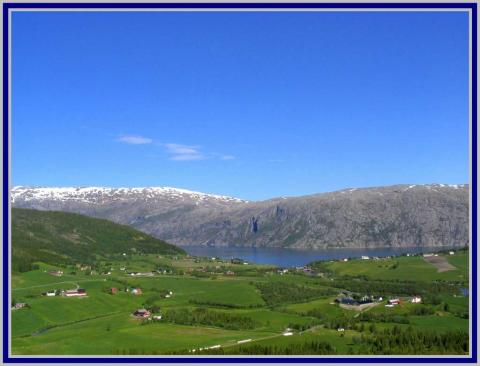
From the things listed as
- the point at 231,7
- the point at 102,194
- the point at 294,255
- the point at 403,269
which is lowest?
the point at 294,255

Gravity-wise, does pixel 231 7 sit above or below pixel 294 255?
above

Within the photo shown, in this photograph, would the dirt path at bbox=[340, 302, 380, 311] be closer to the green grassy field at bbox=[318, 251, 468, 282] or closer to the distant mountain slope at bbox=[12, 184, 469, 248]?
the green grassy field at bbox=[318, 251, 468, 282]

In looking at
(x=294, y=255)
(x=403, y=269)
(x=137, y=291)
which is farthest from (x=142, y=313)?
(x=294, y=255)

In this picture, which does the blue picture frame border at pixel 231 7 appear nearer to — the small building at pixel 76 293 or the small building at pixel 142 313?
the small building at pixel 142 313

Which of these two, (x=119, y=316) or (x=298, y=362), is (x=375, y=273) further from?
(x=298, y=362)

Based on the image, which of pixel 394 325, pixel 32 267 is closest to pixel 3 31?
pixel 394 325

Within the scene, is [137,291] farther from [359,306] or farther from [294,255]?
[294,255]

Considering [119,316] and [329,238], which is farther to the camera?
[329,238]

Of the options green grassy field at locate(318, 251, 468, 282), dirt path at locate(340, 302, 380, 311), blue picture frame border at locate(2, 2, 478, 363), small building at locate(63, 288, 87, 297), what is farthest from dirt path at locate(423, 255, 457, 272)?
blue picture frame border at locate(2, 2, 478, 363)
